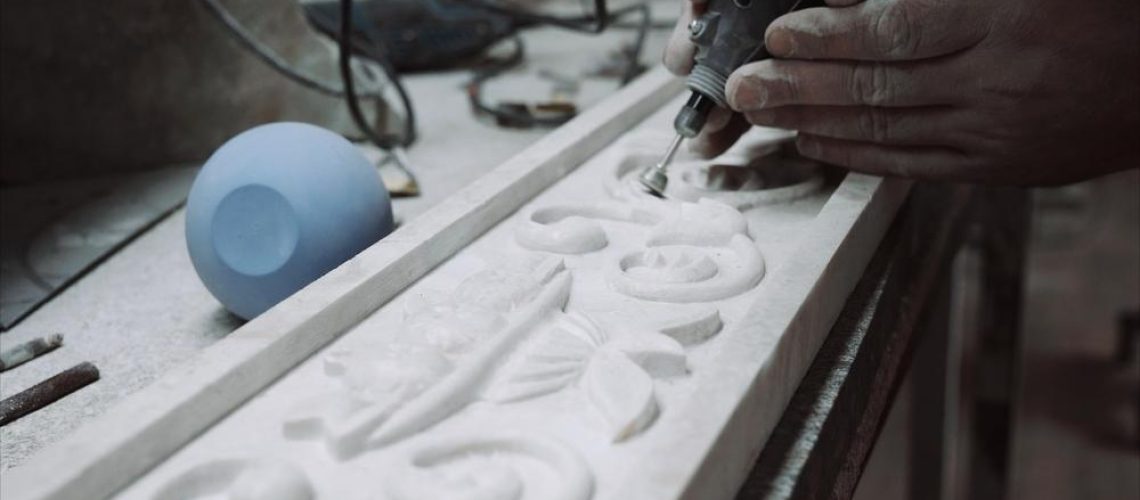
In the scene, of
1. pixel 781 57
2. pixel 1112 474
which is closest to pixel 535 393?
pixel 781 57

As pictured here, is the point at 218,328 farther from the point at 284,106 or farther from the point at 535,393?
the point at 284,106

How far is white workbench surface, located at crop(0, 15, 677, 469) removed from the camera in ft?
3.07

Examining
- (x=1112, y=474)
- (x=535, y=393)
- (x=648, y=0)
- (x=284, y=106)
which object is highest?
(x=535, y=393)

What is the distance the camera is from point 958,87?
113 cm

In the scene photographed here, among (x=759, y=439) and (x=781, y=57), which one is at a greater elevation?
(x=781, y=57)

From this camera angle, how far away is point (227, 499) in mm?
678

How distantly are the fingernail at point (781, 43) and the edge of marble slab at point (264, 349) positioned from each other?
0.27 metres

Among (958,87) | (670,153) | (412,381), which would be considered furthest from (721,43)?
(412,381)

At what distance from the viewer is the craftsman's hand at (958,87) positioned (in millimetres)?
1078

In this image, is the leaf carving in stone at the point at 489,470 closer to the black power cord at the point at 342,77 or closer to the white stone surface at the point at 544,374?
the white stone surface at the point at 544,374

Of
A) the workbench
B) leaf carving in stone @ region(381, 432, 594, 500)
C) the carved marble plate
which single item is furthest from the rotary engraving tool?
leaf carving in stone @ region(381, 432, 594, 500)

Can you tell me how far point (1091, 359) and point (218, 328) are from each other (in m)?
3.34

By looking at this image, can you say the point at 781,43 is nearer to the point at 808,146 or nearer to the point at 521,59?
the point at 808,146

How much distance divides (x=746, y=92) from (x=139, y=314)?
0.69 metres
